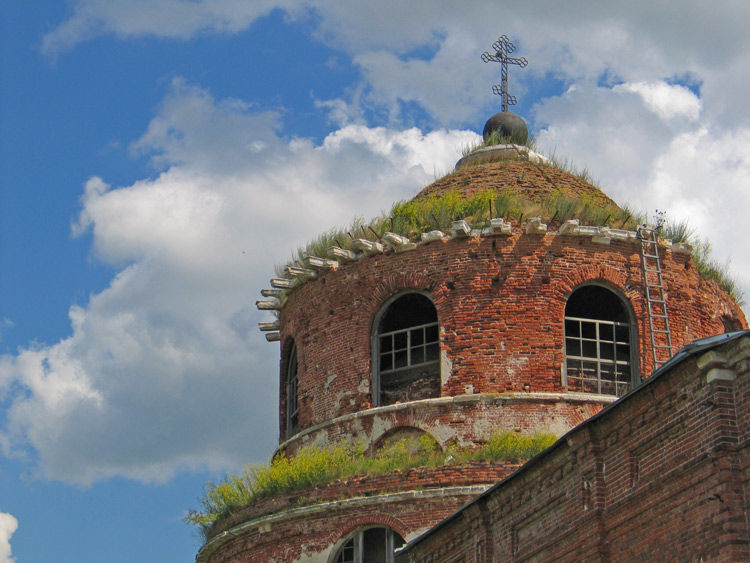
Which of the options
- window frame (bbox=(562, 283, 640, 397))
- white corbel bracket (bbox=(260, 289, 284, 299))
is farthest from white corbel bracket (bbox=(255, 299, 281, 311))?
window frame (bbox=(562, 283, 640, 397))

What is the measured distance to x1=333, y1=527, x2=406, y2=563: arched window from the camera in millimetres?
21062

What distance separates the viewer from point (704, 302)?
78.3 ft

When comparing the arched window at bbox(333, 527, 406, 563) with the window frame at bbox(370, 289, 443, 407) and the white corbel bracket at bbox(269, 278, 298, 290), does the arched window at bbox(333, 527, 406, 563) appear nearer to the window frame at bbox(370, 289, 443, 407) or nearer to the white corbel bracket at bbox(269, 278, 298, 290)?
the window frame at bbox(370, 289, 443, 407)

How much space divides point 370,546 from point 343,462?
1524 millimetres

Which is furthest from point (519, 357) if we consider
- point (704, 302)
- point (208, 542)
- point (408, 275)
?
point (208, 542)

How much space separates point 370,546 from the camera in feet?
69.7

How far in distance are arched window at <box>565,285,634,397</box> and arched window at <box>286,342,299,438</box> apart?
17.2 feet

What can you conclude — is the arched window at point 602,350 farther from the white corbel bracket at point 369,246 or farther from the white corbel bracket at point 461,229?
the white corbel bracket at point 369,246

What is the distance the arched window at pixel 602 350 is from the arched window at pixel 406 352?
2.22 meters

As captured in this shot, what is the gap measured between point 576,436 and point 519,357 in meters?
6.72

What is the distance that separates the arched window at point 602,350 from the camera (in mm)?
22312

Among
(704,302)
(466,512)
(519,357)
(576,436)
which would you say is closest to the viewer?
(576,436)

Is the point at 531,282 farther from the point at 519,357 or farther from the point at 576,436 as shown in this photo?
the point at 576,436

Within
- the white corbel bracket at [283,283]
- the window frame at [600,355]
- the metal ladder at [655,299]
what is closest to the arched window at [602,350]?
the window frame at [600,355]
